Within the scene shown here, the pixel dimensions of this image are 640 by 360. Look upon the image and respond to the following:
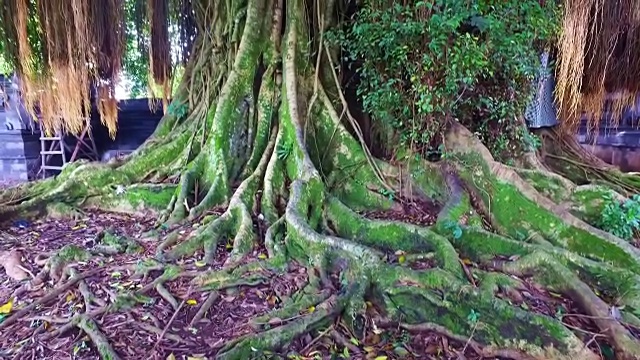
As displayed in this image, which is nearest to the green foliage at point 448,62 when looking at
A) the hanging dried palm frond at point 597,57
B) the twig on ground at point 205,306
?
the hanging dried palm frond at point 597,57

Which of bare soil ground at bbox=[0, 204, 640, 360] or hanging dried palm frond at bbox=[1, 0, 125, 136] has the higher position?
hanging dried palm frond at bbox=[1, 0, 125, 136]

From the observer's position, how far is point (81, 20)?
398cm

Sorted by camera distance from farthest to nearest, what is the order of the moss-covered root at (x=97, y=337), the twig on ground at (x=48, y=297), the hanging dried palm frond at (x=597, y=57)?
the hanging dried palm frond at (x=597, y=57) → the twig on ground at (x=48, y=297) → the moss-covered root at (x=97, y=337)

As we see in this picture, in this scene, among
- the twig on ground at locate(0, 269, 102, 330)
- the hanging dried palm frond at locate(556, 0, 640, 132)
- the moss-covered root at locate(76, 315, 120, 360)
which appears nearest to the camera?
the moss-covered root at locate(76, 315, 120, 360)

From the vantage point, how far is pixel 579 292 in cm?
238

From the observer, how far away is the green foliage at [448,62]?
9.59 ft

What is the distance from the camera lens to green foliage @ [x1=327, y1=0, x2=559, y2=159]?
2.92m

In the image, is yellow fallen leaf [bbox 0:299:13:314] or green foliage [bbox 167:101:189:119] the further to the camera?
green foliage [bbox 167:101:189:119]

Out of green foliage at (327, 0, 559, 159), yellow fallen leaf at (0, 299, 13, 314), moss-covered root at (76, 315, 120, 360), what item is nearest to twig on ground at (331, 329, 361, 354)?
moss-covered root at (76, 315, 120, 360)

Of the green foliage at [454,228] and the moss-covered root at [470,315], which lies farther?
the green foliage at [454,228]

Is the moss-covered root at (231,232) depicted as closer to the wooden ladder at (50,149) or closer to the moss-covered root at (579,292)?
the moss-covered root at (579,292)

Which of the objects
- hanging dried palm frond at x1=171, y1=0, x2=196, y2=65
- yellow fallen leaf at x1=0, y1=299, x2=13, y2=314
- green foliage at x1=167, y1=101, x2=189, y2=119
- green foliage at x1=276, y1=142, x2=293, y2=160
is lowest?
yellow fallen leaf at x1=0, y1=299, x2=13, y2=314

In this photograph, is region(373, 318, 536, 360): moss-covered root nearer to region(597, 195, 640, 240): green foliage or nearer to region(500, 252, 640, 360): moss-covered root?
region(500, 252, 640, 360): moss-covered root

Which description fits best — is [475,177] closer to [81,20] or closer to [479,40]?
[479,40]
